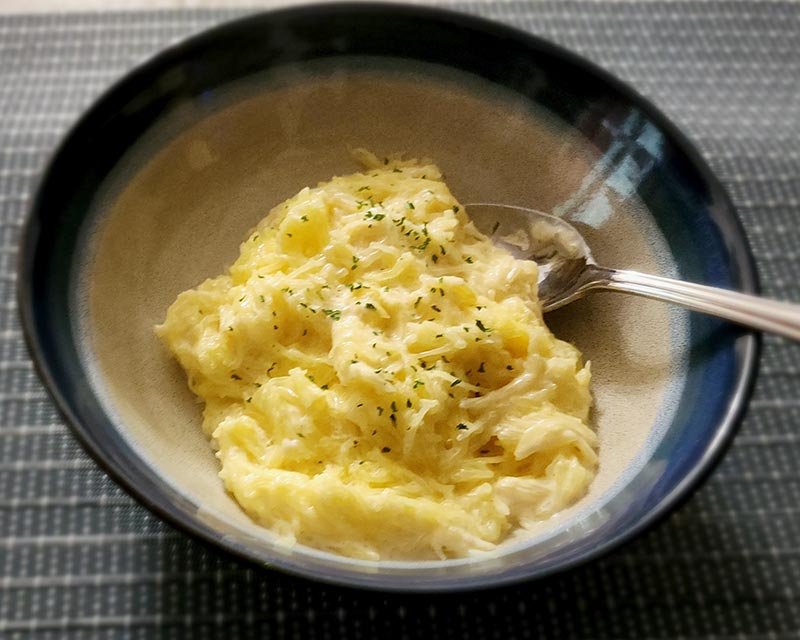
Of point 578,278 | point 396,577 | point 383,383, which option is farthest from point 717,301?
point 396,577

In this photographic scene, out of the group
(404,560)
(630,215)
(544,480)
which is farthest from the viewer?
(630,215)

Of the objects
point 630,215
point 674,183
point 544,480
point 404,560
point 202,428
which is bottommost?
point 202,428

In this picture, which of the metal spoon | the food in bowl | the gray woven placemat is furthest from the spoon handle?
the gray woven placemat

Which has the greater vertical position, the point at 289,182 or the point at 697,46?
the point at 697,46

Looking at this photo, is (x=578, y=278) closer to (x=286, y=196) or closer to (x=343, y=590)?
(x=286, y=196)

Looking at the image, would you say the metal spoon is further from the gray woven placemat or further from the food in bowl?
the gray woven placemat

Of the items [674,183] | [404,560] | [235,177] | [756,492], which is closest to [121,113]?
[235,177]

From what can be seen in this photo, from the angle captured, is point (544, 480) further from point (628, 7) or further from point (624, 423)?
point (628, 7)
